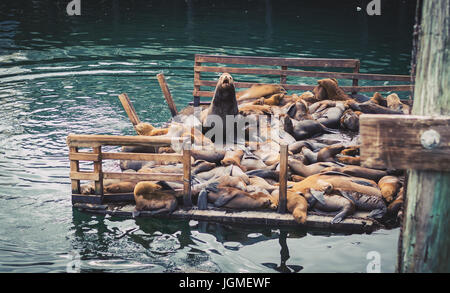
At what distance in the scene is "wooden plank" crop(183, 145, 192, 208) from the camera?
689cm

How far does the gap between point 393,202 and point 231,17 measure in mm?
21627

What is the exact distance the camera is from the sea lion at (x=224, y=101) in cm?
942

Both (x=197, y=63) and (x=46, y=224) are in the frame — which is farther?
(x=197, y=63)

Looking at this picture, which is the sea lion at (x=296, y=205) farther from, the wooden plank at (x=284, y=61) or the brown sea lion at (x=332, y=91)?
the wooden plank at (x=284, y=61)

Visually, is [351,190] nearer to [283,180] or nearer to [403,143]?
[283,180]

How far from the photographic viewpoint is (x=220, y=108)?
9617 millimetres

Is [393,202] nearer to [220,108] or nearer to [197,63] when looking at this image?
[220,108]

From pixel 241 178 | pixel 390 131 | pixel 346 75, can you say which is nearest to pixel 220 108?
pixel 241 178

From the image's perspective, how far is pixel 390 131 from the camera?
314cm

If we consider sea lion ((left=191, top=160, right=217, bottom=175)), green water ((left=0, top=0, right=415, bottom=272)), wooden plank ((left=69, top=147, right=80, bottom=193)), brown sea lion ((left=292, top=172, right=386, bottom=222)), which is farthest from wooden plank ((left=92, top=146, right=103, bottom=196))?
brown sea lion ((left=292, top=172, right=386, bottom=222))

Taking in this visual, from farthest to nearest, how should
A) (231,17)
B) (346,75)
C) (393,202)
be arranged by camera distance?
(231,17)
(346,75)
(393,202)

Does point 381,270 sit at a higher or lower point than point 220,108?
lower

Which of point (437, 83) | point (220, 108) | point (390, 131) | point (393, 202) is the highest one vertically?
point (437, 83)

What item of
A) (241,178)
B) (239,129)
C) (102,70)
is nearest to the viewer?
(241,178)
